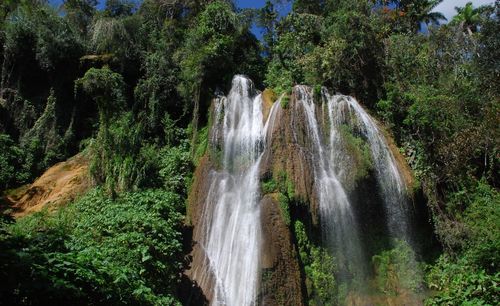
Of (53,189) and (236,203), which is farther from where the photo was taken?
(53,189)

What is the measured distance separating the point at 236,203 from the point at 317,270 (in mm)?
2840

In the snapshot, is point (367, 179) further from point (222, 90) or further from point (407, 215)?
point (222, 90)

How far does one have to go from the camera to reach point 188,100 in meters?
16.7

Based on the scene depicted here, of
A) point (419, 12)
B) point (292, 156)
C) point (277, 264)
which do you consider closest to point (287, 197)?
point (292, 156)

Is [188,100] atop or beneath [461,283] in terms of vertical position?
atop

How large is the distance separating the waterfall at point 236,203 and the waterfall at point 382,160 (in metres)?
2.52

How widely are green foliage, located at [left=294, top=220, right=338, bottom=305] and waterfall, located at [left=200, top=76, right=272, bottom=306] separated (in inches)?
43.9

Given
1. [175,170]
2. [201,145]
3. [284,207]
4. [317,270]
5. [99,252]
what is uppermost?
[201,145]

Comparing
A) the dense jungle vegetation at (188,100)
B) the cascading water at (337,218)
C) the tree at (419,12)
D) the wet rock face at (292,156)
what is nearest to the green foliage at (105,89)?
the dense jungle vegetation at (188,100)

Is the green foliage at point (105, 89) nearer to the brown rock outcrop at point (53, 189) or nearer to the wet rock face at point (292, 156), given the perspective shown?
the brown rock outcrop at point (53, 189)

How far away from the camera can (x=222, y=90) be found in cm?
1650

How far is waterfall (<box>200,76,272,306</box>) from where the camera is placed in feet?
35.9

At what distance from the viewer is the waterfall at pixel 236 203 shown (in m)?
11.0

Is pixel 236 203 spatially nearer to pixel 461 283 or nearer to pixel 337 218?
pixel 337 218
